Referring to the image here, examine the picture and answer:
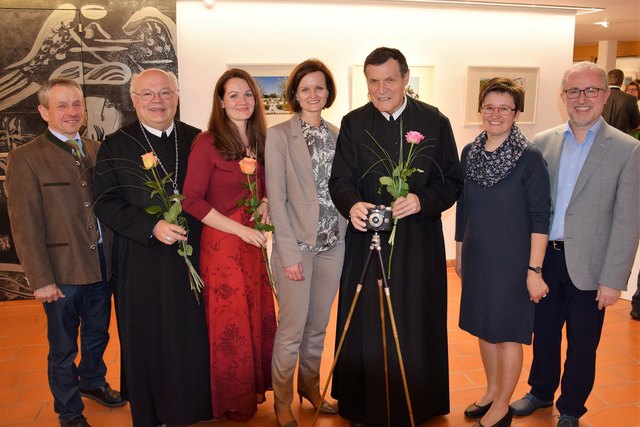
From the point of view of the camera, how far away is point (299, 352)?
3396mm

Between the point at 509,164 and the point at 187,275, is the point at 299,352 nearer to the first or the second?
the point at 187,275

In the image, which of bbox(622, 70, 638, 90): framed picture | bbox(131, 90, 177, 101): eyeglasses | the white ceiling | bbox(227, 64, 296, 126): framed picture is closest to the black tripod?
bbox(131, 90, 177, 101): eyeglasses

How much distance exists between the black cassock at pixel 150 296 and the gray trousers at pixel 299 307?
1.44 ft

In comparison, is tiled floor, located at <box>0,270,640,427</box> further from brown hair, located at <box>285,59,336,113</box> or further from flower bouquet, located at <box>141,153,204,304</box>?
brown hair, located at <box>285,59,336,113</box>

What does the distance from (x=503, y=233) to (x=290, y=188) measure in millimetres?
1168

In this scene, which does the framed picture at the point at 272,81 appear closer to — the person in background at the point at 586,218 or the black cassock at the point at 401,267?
the black cassock at the point at 401,267

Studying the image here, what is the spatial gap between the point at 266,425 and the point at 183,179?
1.58 meters

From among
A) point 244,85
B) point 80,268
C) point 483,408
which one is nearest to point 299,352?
point 483,408

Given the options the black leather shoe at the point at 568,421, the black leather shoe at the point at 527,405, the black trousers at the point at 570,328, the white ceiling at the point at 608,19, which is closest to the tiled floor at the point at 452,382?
the black leather shoe at the point at 527,405

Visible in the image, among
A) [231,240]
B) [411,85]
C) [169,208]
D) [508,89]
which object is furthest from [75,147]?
[411,85]

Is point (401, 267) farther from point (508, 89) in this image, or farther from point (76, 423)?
point (76, 423)

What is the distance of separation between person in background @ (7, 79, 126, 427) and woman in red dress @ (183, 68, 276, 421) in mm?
755

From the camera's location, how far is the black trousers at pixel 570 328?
121 inches

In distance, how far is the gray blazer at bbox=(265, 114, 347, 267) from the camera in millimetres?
2920
